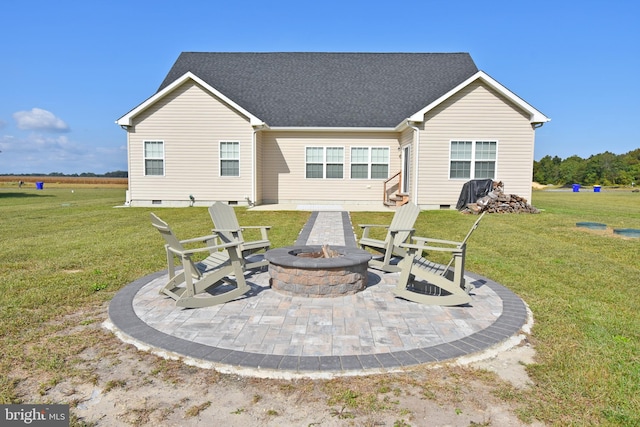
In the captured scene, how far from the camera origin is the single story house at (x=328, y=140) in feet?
53.0

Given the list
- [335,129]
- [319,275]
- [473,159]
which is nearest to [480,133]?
[473,159]

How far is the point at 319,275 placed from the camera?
5129 mm

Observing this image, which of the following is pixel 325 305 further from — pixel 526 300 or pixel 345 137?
pixel 345 137

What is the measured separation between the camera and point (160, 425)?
101 inches

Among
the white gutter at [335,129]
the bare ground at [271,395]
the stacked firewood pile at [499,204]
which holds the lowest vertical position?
the bare ground at [271,395]

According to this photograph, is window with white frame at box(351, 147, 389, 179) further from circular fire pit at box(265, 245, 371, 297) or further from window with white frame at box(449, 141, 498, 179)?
circular fire pit at box(265, 245, 371, 297)

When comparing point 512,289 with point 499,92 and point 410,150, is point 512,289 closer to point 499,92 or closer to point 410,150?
point 410,150

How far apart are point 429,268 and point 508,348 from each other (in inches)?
71.7

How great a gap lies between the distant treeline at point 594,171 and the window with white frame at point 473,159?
151 feet

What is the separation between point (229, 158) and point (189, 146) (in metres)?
1.84

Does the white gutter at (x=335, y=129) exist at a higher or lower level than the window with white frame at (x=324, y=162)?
higher

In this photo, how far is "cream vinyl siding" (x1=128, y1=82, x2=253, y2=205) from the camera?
57.0ft

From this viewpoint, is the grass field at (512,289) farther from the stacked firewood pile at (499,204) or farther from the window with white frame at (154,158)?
the window with white frame at (154,158)

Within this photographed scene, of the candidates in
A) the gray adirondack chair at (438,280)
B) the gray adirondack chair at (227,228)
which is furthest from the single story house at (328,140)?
the gray adirondack chair at (438,280)
